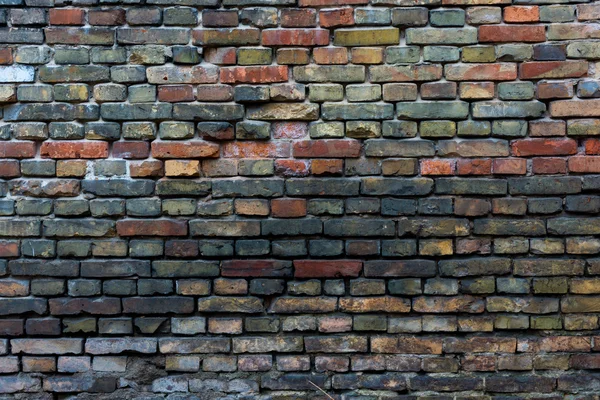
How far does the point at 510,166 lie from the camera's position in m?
2.18

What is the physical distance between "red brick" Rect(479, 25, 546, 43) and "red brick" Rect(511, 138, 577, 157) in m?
0.46

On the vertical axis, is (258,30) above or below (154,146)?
above

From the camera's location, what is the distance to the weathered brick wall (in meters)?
2.18

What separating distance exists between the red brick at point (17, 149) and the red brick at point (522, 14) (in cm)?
223

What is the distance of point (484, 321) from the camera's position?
2.21m

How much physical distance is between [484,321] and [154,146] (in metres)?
1.70

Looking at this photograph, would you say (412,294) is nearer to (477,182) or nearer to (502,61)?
(477,182)

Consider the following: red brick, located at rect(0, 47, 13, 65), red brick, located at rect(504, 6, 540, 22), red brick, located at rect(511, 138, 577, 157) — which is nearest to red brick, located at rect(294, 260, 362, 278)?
red brick, located at rect(511, 138, 577, 157)

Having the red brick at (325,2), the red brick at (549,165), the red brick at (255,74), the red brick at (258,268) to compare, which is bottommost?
the red brick at (258,268)

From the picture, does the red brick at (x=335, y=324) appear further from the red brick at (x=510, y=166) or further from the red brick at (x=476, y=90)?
the red brick at (x=476, y=90)

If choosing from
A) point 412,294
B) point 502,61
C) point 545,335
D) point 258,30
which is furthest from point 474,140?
point 258,30

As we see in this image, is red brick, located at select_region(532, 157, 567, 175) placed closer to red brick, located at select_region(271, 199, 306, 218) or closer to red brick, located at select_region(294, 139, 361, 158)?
red brick, located at select_region(294, 139, 361, 158)

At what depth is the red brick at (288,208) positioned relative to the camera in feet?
7.21

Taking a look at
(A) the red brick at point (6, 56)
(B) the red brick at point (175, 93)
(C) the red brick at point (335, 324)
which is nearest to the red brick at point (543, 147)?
(C) the red brick at point (335, 324)
